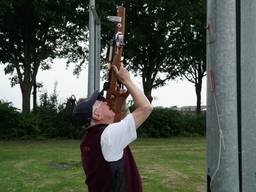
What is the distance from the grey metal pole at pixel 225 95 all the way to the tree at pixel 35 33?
28655 mm

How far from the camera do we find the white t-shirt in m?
4.23

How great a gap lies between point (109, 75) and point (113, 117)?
318 mm

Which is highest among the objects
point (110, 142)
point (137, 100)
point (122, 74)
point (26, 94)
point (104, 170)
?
point (26, 94)

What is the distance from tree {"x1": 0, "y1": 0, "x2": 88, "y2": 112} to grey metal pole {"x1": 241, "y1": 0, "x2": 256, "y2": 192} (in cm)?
2862

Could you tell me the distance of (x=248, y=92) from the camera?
3945 mm

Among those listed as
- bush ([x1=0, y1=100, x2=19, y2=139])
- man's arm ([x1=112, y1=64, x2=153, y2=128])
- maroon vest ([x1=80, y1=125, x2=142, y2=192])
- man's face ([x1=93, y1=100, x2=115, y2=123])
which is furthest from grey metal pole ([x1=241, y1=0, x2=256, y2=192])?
bush ([x1=0, y1=100, x2=19, y2=139])

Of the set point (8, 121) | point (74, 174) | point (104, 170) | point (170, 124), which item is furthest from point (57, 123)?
point (104, 170)

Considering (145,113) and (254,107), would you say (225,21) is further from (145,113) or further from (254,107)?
(145,113)

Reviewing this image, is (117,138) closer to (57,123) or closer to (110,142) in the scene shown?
(110,142)

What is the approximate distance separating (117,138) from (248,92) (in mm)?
906

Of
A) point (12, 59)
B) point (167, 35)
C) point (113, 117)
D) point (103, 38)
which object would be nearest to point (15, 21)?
point (12, 59)

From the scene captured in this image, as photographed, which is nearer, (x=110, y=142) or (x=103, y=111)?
(x=110, y=142)

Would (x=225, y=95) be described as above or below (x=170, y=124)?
above

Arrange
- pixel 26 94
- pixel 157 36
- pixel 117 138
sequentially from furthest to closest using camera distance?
pixel 157 36 < pixel 26 94 < pixel 117 138
